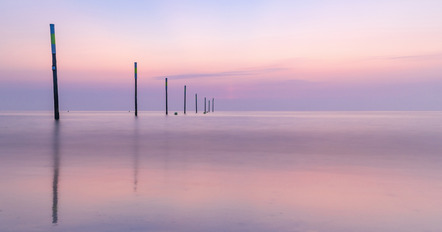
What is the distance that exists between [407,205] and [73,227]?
4.15m

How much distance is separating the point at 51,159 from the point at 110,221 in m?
7.32

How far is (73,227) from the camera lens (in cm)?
441

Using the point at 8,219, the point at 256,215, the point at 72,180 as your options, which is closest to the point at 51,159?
the point at 72,180

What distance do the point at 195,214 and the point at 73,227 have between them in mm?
1374

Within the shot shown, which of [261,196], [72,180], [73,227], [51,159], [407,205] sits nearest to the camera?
[73,227]

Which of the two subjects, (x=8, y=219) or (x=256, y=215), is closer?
(x=8, y=219)

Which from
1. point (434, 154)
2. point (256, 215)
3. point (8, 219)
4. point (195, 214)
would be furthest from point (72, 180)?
point (434, 154)

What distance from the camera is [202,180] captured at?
770 centimetres

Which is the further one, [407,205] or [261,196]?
[261,196]

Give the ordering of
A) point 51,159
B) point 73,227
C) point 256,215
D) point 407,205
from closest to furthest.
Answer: point 73,227 < point 256,215 < point 407,205 < point 51,159

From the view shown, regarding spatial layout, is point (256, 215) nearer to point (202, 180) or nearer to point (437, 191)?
point (202, 180)

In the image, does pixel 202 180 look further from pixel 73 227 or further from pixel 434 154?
pixel 434 154

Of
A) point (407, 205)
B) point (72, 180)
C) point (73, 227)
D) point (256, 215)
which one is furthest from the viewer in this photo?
point (72, 180)

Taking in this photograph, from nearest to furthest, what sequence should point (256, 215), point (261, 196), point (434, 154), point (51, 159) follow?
point (256, 215) → point (261, 196) → point (51, 159) → point (434, 154)
